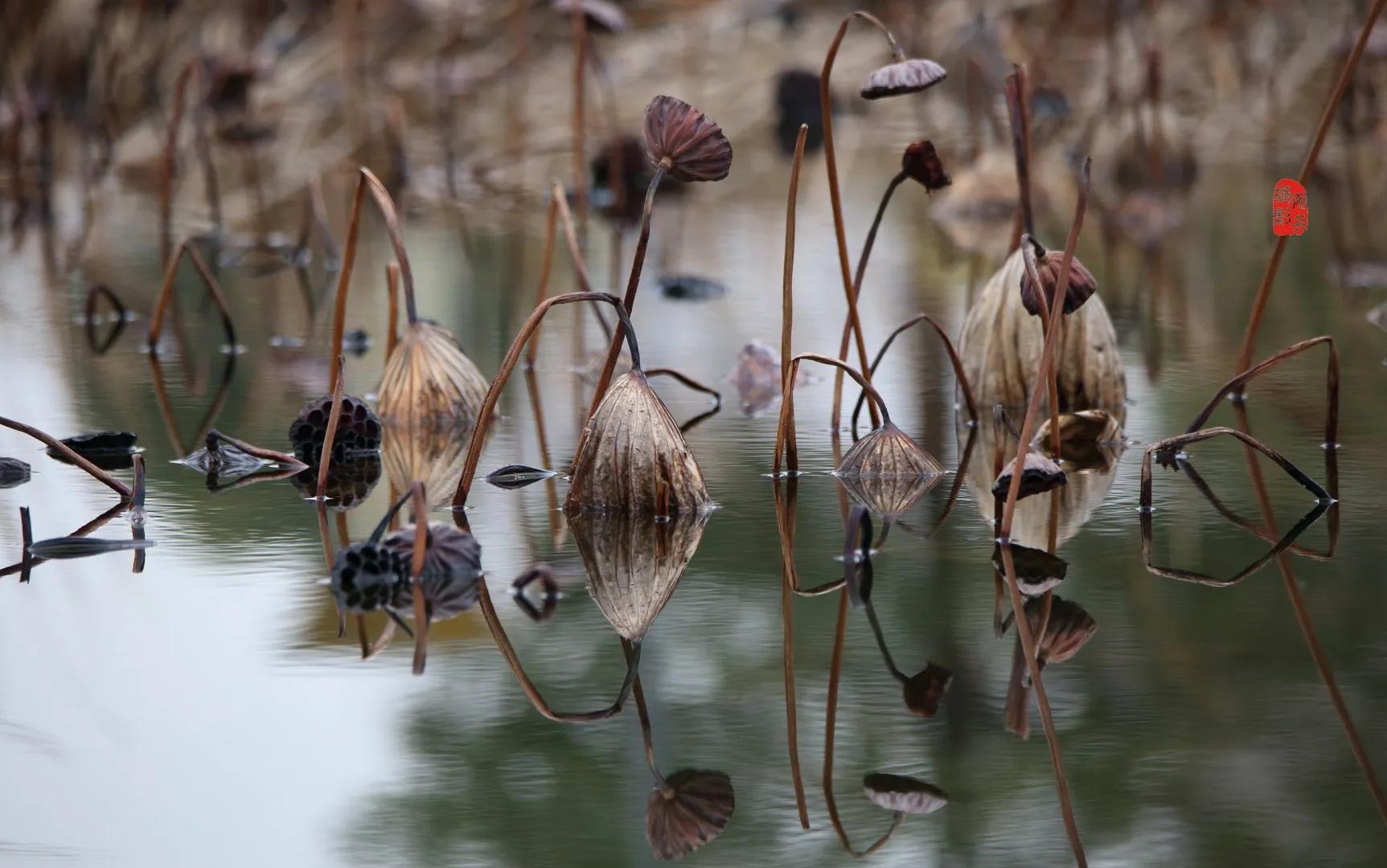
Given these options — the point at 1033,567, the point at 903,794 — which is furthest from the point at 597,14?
the point at 903,794

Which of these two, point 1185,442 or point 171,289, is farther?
point 171,289

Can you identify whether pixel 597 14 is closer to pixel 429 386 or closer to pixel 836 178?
pixel 429 386

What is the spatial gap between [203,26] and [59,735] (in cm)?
569

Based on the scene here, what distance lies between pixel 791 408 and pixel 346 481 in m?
0.46

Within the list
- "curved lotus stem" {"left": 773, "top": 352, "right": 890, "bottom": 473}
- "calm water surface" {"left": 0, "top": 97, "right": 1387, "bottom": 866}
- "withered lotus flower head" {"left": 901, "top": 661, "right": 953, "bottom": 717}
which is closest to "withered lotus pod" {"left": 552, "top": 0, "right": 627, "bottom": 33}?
"calm water surface" {"left": 0, "top": 97, "right": 1387, "bottom": 866}

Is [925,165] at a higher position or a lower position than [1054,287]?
higher

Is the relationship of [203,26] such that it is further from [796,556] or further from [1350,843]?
[1350,843]

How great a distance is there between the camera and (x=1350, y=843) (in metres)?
1.08

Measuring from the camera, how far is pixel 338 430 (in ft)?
7.03

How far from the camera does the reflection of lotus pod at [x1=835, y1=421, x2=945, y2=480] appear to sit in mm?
1976

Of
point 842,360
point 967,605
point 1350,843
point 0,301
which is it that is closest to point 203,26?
point 0,301

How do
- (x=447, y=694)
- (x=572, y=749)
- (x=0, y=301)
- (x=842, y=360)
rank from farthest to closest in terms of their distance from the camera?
(x=0, y=301) → (x=842, y=360) → (x=447, y=694) → (x=572, y=749)

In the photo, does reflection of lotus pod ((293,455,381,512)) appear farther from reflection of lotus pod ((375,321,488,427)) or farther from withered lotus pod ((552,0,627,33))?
withered lotus pod ((552,0,627,33))

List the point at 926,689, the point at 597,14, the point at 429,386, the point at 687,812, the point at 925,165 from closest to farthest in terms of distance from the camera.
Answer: the point at 687,812
the point at 926,689
the point at 925,165
the point at 429,386
the point at 597,14
